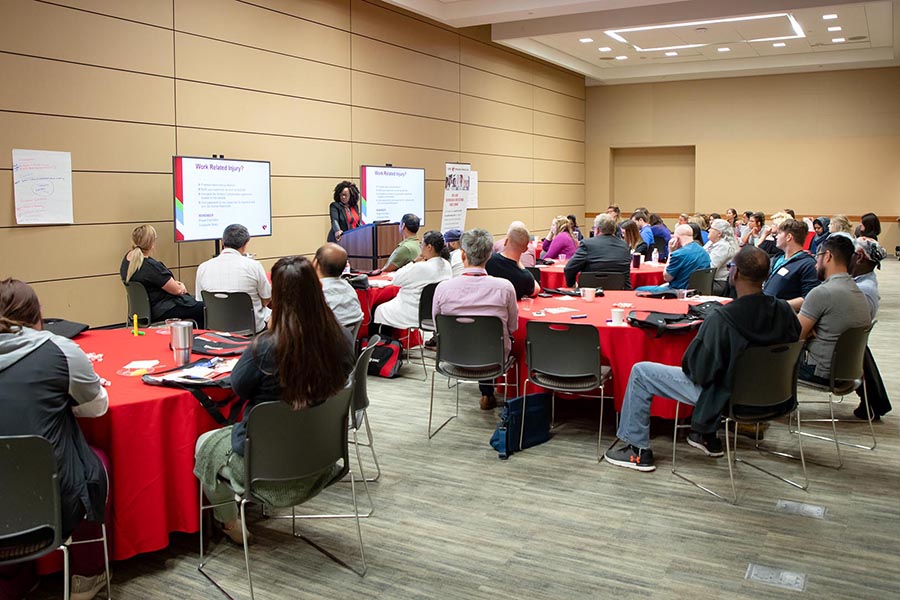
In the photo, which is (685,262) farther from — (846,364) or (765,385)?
(765,385)

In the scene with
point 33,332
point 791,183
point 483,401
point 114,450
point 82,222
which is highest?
point 791,183

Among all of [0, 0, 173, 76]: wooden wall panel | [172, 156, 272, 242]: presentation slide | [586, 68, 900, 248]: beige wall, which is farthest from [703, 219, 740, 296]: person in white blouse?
[586, 68, 900, 248]: beige wall

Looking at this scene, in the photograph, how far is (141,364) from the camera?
11.6 feet

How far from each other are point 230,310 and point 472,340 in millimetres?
1980

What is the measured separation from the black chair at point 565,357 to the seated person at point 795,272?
175 cm

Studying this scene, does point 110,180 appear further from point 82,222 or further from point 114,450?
point 114,450

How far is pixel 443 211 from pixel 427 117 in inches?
58.6

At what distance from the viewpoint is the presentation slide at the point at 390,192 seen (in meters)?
9.91

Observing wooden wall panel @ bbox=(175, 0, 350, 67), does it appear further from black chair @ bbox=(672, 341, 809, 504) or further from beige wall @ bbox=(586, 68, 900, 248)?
beige wall @ bbox=(586, 68, 900, 248)

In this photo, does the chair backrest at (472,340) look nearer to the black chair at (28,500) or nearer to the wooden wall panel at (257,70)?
the black chair at (28,500)

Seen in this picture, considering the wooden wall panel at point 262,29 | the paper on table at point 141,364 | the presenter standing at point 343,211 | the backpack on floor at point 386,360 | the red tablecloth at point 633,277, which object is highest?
the wooden wall panel at point 262,29

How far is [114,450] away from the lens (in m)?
3.00

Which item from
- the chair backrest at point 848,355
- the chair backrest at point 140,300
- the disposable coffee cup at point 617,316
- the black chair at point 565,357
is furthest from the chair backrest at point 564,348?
the chair backrest at point 140,300

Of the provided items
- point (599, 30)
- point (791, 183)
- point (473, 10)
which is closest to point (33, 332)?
point (473, 10)
